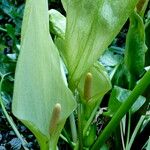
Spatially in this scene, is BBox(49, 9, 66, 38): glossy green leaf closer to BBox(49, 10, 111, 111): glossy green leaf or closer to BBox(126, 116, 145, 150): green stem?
BBox(49, 10, 111, 111): glossy green leaf

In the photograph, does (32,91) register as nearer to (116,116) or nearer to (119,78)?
(116,116)

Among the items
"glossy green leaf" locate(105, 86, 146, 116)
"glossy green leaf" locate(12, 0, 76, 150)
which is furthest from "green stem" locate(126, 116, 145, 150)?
"glossy green leaf" locate(12, 0, 76, 150)

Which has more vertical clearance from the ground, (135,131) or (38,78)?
(38,78)

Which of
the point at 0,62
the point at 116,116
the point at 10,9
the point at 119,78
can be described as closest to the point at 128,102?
the point at 116,116

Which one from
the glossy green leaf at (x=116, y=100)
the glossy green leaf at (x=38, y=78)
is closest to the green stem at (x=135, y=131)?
the glossy green leaf at (x=116, y=100)

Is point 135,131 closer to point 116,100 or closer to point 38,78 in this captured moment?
point 116,100

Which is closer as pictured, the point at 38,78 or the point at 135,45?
the point at 38,78

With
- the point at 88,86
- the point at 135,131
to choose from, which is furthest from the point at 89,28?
the point at 135,131
